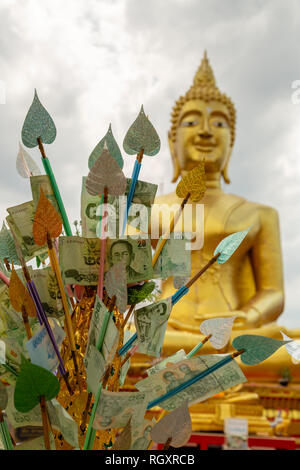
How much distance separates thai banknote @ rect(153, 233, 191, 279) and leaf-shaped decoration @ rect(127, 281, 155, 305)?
21mm

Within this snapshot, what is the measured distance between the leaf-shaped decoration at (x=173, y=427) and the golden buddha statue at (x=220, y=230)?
348 centimetres

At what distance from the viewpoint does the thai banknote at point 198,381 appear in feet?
1.87

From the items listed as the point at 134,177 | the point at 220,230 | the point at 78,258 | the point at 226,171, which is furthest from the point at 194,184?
the point at 226,171

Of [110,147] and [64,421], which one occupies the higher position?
[110,147]

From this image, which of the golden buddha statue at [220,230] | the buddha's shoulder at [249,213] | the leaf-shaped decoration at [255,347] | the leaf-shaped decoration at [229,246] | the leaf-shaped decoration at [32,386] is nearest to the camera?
the leaf-shaped decoration at [32,386]

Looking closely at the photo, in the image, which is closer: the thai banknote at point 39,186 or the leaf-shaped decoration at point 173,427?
the leaf-shaped decoration at point 173,427

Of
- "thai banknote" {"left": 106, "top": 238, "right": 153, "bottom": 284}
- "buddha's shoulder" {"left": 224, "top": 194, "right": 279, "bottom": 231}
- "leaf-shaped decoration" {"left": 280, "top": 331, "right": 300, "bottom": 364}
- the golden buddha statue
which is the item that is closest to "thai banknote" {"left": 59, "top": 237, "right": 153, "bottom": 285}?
"thai banknote" {"left": 106, "top": 238, "right": 153, "bottom": 284}

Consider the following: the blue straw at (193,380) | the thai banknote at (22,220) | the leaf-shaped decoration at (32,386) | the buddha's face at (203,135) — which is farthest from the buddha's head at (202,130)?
the leaf-shaped decoration at (32,386)

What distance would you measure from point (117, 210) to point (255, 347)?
0.28 meters

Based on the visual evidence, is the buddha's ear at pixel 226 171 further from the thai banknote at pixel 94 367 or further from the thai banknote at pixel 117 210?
the thai banknote at pixel 94 367

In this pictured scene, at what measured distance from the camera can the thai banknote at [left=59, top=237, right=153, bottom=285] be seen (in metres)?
0.63

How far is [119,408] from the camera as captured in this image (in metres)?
0.51

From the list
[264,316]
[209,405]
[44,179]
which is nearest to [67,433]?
[44,179]

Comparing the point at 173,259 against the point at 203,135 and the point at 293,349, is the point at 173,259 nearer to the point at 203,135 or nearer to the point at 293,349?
the point at 293,349
